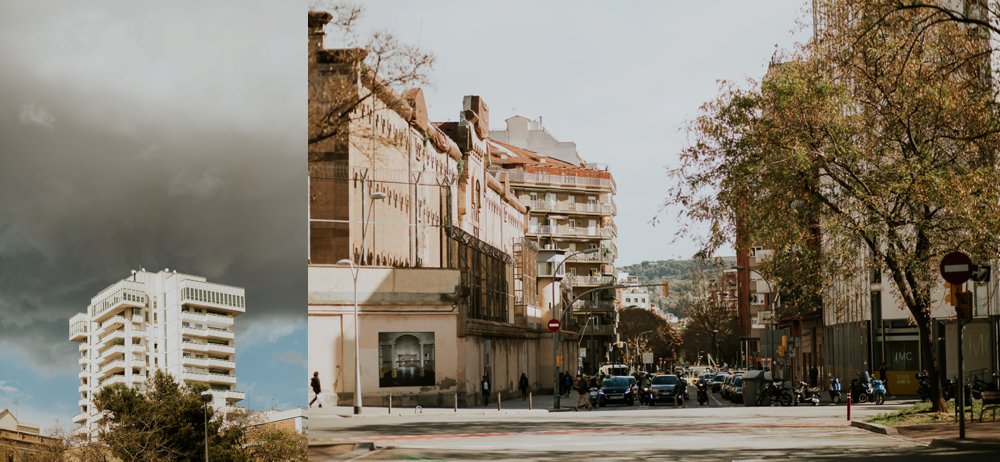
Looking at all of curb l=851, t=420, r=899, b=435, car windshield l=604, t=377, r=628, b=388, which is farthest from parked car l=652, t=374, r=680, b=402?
curb l=851, t=420, r=899, b=435

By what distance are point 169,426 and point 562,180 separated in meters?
75.1

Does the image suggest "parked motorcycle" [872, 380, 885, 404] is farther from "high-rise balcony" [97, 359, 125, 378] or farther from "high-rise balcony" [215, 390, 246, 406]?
"high-rise balcony" [97, 359, 125, 378]

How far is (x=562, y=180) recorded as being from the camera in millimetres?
143500

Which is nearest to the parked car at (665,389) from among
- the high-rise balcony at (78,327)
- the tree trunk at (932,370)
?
the tree trunk at (932,370)

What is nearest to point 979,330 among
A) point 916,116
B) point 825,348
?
point 916,116

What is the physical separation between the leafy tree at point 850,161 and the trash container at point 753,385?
2140 cm

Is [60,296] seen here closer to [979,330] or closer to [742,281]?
[979,330]

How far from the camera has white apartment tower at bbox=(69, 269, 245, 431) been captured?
59.0 m

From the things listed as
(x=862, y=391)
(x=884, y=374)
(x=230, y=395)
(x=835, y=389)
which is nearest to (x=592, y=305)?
(x=230, y=395)

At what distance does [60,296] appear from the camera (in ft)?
185

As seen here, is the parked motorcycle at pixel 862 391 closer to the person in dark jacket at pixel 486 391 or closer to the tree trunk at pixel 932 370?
the person in dark jacket at pixel 486 391

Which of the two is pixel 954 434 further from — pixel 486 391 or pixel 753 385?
pixel 486 391

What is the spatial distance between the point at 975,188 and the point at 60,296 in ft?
144

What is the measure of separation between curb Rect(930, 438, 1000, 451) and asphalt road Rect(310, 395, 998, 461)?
0.26 meters
